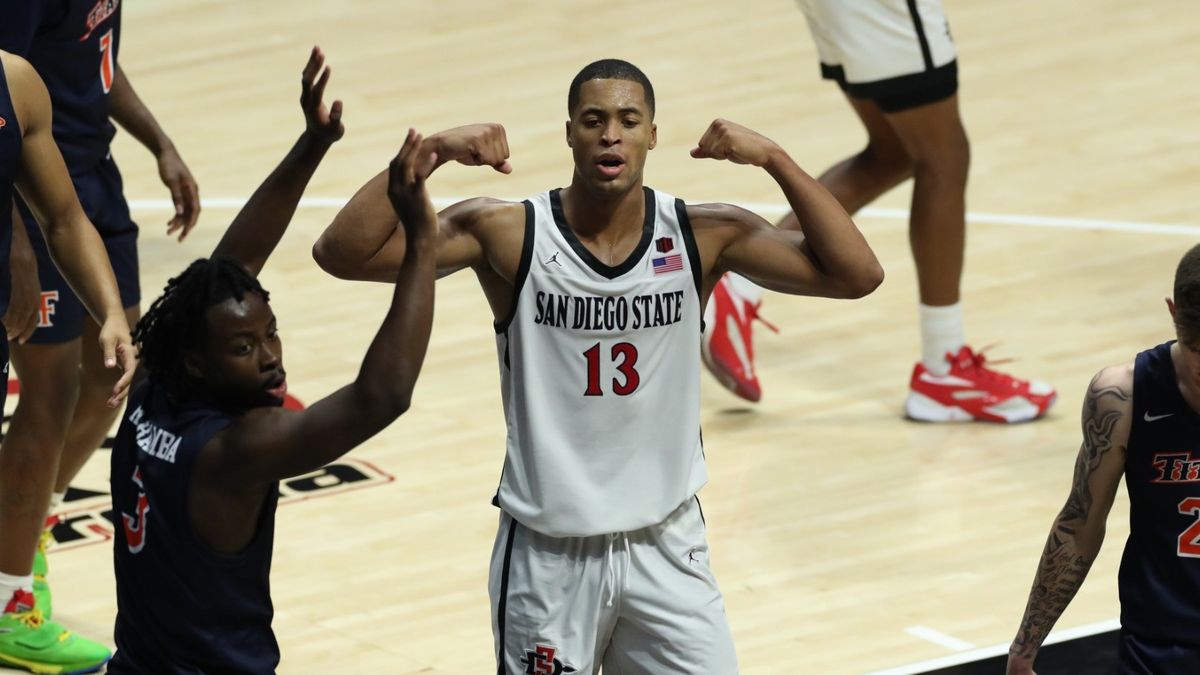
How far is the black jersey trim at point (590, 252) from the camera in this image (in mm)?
4473

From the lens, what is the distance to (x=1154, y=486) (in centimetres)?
402

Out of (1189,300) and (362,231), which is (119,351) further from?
(1189,300)

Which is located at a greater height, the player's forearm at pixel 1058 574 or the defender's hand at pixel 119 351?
the defender's hand at pixel 119 351

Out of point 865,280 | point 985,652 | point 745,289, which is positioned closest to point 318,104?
point 865,280

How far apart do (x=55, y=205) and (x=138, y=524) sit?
1278 millimetres

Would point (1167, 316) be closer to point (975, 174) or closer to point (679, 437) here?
point (975, 174)

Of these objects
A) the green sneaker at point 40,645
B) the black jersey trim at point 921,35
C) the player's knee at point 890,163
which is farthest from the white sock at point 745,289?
the green sneaker at point 40,645

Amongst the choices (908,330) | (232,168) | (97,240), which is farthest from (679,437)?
(232,168)

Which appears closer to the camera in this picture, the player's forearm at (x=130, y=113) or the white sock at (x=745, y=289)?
the player's forearm at (x=130, y=113)

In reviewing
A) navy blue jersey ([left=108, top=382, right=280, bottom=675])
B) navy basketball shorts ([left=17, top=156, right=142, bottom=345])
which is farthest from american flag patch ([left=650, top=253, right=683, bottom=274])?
navy basketball shorts ([left=17, top=156, right=142, bottom=345])

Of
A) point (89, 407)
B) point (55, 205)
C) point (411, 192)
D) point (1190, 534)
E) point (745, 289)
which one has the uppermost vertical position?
point (411, 192)

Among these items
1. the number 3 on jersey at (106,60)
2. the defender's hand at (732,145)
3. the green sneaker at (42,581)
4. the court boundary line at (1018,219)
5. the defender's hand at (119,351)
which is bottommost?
the court boundary line at (1018,219)

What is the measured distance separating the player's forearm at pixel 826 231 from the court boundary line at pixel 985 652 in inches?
58.8

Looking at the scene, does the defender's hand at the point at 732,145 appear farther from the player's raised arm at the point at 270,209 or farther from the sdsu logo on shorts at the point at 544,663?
the sdsu logo on shorts at the point at 544,663
